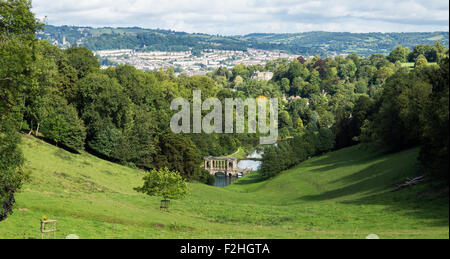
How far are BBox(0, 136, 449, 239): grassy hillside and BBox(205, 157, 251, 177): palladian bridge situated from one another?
138ft

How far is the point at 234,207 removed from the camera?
132 feet

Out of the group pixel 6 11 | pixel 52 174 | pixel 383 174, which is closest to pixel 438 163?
pixel 383 174

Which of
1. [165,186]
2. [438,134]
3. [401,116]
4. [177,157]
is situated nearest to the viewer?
[438,134]

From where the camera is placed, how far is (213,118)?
114 m

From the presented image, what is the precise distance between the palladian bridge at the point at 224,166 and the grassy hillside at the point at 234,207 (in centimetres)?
4205

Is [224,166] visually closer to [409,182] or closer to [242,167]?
[242,167]

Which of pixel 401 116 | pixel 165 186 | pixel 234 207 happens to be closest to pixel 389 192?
pixel 234 207

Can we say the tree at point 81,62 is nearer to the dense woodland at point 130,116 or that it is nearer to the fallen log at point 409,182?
the dense woodland at point 130,116

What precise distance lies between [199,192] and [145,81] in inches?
1720

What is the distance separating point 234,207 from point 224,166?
62.7 m

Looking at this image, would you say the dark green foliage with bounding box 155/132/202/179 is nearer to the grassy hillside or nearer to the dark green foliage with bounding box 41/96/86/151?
the grassy hillside
